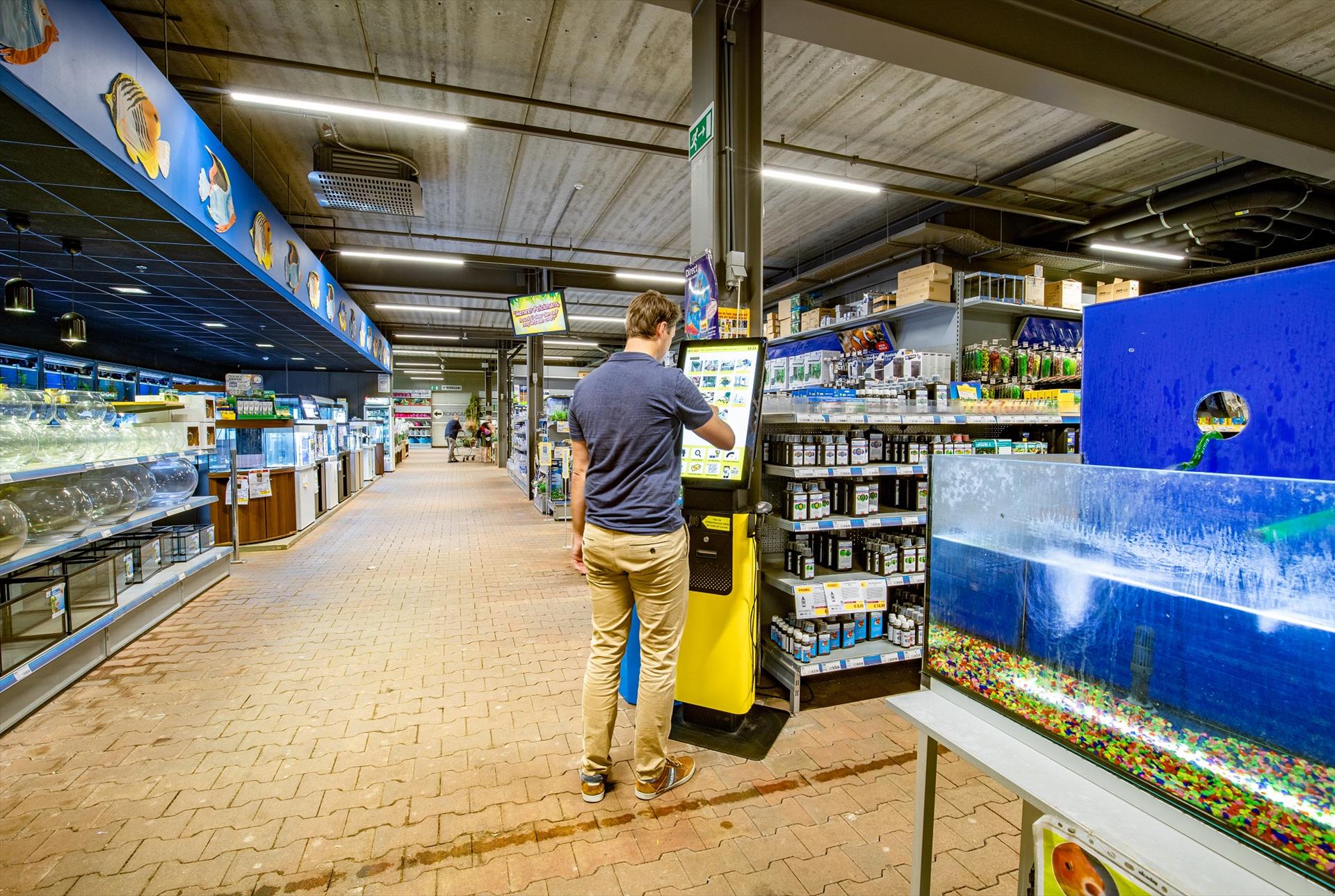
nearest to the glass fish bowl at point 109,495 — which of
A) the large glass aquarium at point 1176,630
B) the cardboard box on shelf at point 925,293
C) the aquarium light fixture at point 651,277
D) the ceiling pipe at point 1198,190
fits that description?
the large glass aquarium at point 1176,630

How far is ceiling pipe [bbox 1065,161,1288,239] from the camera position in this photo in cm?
612

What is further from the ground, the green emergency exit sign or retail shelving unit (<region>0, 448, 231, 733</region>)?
the green emergency exit sign

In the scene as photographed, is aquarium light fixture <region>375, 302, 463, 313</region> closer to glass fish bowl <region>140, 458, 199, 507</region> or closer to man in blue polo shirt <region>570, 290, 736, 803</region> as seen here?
glass fish bowl <region>140, 458, 199, 507</region>

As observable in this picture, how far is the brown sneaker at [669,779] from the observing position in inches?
93.4

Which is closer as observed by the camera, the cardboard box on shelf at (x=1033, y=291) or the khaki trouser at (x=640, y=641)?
the khaki trouser at (x=640, y=641)

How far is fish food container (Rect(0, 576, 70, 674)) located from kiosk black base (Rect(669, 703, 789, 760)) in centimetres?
348

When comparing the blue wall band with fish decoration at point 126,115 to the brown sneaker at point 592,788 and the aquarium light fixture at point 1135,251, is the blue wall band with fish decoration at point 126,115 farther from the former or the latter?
the aquarium light fixture at point 1135,251

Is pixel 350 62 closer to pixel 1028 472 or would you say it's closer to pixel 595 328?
pixel 1028 472

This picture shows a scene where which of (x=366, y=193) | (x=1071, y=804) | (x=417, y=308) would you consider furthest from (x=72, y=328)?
(x=1071, y=804)

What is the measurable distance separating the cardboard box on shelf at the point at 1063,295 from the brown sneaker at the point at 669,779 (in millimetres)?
6723

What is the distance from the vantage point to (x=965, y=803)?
94.0 inches

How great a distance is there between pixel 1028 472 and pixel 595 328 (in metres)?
17.5

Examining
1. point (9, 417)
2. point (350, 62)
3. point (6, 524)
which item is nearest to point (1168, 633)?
point (6, 524)

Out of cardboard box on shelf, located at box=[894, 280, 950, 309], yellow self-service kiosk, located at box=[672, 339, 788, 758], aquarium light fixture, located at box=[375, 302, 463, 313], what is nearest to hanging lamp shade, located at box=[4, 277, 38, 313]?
yellow self-service kiosk, located at box=[672, 339, 788, 758]
